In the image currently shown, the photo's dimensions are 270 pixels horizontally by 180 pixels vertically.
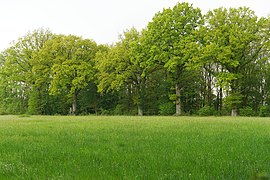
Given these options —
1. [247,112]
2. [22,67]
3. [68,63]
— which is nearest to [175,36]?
[247,112]

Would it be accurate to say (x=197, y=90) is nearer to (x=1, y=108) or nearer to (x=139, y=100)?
(x=139, y=100)

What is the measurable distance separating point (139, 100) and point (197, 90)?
1195cm

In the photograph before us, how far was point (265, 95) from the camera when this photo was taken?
165ft

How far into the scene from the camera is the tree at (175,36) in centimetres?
4556

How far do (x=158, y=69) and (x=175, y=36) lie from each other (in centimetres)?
846

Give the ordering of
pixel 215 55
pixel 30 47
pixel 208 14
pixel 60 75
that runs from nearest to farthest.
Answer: pixel 215 55, pixel 208 14, pixel 60 75, pixel 30 47

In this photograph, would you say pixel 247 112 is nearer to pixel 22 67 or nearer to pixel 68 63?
pixel 68 63

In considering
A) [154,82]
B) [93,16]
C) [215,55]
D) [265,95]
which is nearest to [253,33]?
[215,55]

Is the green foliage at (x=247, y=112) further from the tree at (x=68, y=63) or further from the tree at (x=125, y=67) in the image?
the tree at (x=68, y=63)

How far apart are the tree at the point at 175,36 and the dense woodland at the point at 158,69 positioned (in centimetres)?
16

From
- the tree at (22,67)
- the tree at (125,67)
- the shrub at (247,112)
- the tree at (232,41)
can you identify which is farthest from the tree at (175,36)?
the tree at (22,67)

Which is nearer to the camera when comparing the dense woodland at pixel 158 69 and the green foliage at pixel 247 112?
the dense woodland at pixel 158 69

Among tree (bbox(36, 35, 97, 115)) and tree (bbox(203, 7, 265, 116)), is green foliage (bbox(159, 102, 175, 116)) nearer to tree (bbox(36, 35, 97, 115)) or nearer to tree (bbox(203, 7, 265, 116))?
tree (bbox(203, 7, 265, 116))

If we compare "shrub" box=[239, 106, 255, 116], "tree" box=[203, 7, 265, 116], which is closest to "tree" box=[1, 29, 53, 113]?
"tree" box=[203, 7, 265, 116]
